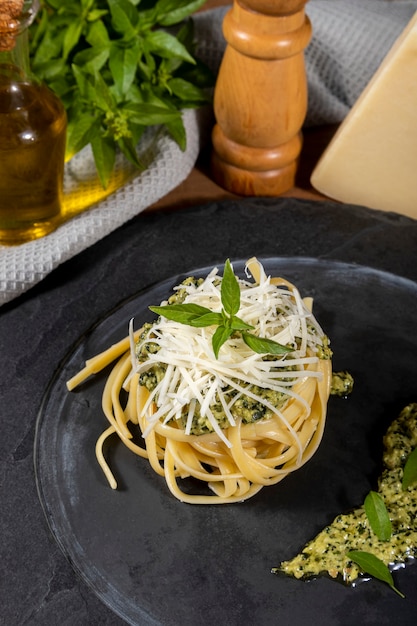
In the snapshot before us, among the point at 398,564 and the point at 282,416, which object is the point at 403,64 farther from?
the point at 398,564

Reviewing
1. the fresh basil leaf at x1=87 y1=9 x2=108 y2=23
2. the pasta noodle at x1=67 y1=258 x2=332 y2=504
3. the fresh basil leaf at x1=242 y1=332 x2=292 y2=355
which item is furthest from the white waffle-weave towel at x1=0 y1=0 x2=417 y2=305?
the fresh basil leaf at x1=242 y1=332 x2=292 y2=355

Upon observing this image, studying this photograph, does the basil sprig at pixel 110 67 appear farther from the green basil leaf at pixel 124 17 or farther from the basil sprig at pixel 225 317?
the basil sprig at pixel 225 317

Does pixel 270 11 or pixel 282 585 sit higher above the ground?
pixel 270 11

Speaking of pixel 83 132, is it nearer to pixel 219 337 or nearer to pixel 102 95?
pixel 102 95

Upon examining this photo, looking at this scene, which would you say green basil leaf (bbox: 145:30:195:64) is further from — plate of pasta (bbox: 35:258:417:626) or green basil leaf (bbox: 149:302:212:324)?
green basil leaf (bbox: 149:302:212:324)

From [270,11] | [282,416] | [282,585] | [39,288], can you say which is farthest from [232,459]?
[270,11]
